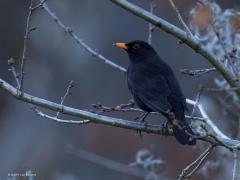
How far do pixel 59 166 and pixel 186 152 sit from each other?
2571mm

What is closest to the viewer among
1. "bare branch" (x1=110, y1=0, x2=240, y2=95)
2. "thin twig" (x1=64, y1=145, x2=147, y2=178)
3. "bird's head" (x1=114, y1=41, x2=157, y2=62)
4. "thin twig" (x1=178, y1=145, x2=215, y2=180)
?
"bare branch" (x1=110, y1=0, x2=240, y2=95)

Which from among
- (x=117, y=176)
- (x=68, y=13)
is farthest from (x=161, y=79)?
(x=68, y=13)

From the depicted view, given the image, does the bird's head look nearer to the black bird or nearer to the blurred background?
the black bird

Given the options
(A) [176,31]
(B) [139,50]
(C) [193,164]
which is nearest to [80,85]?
(B) [139,50]

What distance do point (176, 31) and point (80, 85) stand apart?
914 cm

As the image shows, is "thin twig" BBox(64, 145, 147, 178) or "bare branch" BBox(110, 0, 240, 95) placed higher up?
"bare branch" BBox(110, 0, 240, 95)

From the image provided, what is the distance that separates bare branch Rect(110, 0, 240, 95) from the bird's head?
2.32 m

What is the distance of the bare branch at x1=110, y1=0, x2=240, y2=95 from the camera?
4.93 meters

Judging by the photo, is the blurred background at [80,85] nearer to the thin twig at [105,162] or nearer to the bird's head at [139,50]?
the thin twig at [105,162]

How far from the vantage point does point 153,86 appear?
6.90 m

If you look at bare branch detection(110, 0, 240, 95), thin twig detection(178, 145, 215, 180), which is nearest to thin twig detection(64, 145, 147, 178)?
thin twig detection(178, 145, 215, 180)

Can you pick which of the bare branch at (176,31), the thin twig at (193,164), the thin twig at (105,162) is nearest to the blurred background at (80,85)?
the thin twig at (105,162)

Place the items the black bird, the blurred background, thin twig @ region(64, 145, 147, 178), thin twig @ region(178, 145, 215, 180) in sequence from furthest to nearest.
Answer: the blurred background → thin twig @ region(64, 145, 147, 178) → the black bird → thin twig @ region(178, 145, 215, 180)

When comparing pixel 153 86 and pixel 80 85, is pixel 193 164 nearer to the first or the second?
pixel 153 86
